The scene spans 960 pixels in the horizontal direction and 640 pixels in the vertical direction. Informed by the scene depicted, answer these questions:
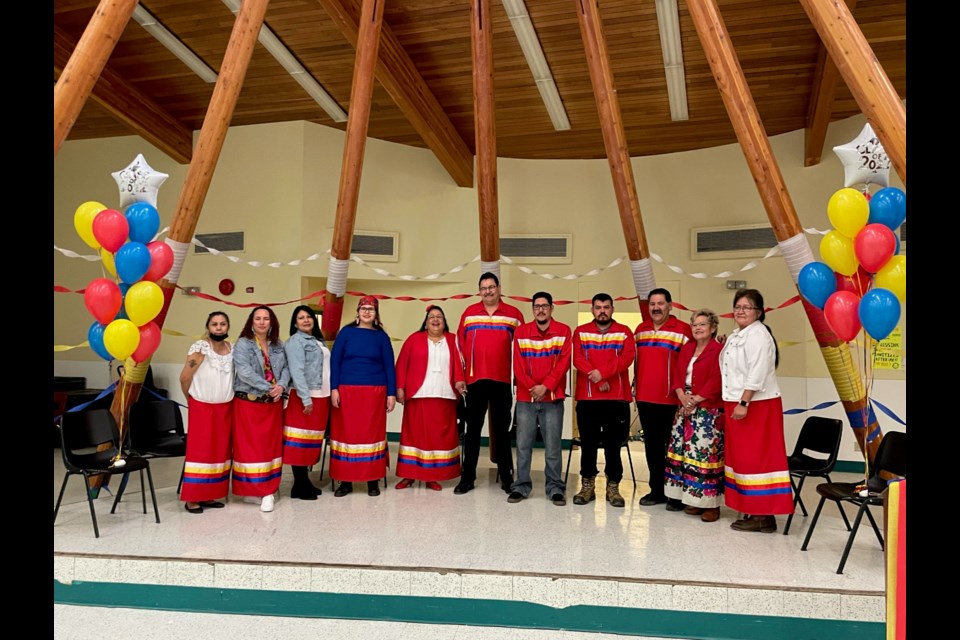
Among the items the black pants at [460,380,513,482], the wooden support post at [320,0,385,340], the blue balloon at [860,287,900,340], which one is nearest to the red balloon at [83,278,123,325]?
the wooden support post at [320,0,385,340]

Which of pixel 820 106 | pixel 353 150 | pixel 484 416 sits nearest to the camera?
pixel 484 416

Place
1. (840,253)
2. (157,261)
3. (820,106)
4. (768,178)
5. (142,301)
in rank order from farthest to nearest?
(820,106)
(768,178)
(157,261)
(142,301)
(840,253)

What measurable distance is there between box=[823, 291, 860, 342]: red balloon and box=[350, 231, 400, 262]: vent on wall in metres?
5.36

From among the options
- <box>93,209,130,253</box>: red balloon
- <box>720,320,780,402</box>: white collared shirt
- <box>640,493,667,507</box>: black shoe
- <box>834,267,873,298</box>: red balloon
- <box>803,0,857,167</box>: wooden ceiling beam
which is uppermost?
<box>803,0,857,167</box>: wooden ceiling beam

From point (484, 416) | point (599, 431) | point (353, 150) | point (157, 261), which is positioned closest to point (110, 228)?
point (157, 261)

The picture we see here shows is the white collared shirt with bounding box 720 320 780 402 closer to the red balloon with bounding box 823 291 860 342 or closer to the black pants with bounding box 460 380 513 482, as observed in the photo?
the red balloon with bounding box 823 291 860 342

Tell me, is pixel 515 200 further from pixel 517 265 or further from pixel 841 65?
pixel 841 65

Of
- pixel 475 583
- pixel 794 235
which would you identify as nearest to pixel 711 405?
pixel 794 235

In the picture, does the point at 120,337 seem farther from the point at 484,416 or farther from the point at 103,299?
the point at 484,416

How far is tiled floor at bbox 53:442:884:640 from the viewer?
3.20 meters

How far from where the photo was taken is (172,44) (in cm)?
632

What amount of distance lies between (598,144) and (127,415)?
548cm

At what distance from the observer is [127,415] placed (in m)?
4.84

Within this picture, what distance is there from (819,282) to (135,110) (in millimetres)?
6768
